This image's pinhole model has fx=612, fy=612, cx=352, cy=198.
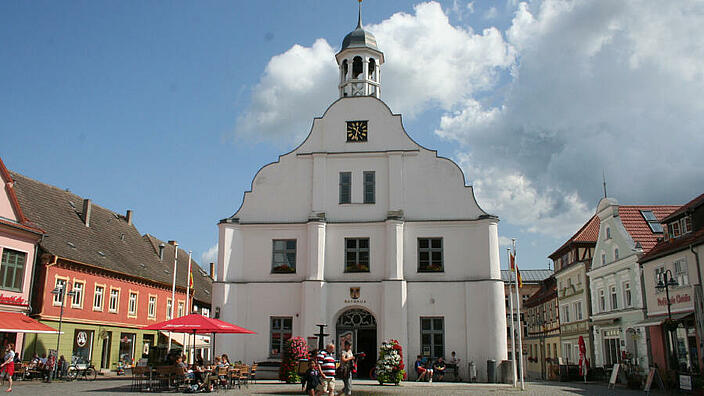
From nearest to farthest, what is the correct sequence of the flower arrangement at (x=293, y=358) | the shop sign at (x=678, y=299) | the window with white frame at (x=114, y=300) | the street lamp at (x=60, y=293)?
the flower arrangement at (x=293, y=358) → the shop sign at (x=678, y=299) → the street lamp at (x=60, y=293) → the window with white frame at (x=114, y=300)

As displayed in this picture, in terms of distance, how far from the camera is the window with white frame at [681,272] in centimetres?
2762

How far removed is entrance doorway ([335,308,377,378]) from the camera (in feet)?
93.6

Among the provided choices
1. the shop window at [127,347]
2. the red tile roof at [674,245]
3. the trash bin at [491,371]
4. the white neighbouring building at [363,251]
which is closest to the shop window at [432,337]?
the white neighbouring building at [363,251]

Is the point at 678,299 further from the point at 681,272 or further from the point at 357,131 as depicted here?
the point at 357,131

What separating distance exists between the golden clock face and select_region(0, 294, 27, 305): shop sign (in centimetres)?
1742

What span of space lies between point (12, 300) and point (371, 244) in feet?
55.4

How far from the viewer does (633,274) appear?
3344 centimetres

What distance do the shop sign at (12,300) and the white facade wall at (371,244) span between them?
9.12 m

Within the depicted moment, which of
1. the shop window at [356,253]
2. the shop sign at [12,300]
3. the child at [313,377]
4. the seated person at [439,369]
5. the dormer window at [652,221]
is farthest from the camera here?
the dormer window at [652,221]

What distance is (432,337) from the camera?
28.1 m

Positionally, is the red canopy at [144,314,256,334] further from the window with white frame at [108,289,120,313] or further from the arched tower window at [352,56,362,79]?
the arched tower window at [352,56,362,79]

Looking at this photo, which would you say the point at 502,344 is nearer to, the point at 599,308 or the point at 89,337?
the point at 599,308

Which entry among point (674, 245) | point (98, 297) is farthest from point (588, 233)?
point (98, 297)

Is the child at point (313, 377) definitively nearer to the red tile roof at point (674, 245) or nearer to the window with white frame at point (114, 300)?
the red tile roof at point (674, 245)
